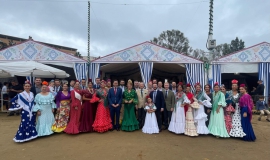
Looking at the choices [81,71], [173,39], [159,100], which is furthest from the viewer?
[173,39]

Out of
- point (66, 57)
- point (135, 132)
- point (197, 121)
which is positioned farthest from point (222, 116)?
point (66, 57)

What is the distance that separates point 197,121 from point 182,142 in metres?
0.74

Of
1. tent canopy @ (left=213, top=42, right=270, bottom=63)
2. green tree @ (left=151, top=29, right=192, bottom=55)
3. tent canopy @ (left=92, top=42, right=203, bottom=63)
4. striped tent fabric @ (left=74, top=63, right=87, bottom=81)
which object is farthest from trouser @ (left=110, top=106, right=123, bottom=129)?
green tree @ (left=151, top=29, right=192, bottom=55)

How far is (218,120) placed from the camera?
3898 mm

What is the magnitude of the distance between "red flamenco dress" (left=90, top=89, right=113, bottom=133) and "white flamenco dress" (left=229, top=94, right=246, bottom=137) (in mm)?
2911

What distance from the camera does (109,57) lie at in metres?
7.62

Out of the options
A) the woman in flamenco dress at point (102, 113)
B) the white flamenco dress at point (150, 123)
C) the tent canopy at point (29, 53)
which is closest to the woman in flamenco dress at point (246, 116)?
the white flamenco dress at point (150, 123)

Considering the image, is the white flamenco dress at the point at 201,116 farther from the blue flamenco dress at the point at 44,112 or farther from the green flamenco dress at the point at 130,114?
the blue flamenco dress at the point at 44,112

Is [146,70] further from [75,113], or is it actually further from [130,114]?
[75,113]

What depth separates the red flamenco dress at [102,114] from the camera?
404 cm

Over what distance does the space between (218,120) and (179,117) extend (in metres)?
0.89

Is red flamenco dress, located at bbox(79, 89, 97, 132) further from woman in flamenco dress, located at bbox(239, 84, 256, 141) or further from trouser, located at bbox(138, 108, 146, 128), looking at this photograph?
woman in flamenco dress, located at bbox(239, 84, 256, 141)

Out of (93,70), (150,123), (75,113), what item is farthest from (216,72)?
Answer: (75,113)

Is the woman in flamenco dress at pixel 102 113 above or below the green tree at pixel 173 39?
below
